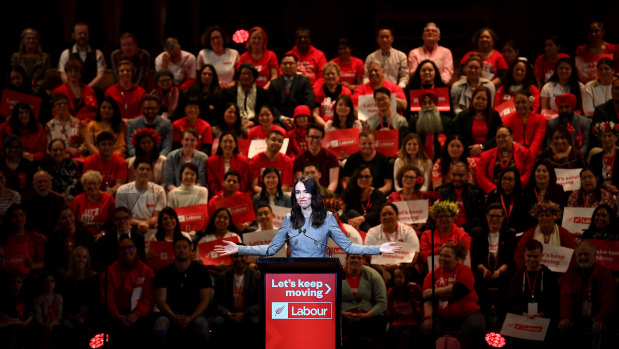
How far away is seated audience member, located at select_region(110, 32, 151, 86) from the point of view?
38.4 feet

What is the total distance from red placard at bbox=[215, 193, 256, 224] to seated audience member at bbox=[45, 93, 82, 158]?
7.93ft

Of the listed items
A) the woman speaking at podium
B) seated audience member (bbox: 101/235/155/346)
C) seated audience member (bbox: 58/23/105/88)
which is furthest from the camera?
seated audience member (bbox: 58/23/105/88)

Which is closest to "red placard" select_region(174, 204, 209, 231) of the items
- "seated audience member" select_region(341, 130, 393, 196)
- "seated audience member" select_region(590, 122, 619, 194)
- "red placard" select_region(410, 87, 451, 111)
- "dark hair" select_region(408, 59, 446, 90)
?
"seated audience member" select_region(341, 130, 393, 196)

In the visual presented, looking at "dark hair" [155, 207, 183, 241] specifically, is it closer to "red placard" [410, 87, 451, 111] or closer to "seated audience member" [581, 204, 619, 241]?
"red placard" [410, 87, 451, 111]

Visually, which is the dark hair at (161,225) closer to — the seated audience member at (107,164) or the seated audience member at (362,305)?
the seated audience member at (107,164)

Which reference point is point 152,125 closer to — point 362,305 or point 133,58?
point 133,58

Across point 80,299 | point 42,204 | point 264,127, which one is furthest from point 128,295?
point 264,127

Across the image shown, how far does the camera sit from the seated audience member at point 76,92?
36.3 feet

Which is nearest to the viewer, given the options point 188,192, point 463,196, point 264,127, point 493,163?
point 463,196

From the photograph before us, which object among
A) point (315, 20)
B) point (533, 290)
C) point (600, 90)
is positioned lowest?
point (533, 290)

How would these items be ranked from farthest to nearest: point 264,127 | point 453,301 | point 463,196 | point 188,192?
point 264,127 → point 188,192 → point 463,196 → point 453,301

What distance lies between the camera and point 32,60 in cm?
1153

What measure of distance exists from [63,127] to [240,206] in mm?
2851

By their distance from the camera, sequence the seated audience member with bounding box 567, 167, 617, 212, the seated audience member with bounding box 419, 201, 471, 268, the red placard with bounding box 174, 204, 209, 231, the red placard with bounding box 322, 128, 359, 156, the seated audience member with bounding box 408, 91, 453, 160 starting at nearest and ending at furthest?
the seated audience member with bounding box 419, 201, 471, 268 < the seated audience member with bounding box 567, 167, 617, 212 < the red placard with bounding box 174, 204, 209, 231 < the seated audience member with bounding box 408, 91, 453, 160 < the red placard with bounding box 322, 128, 359, 156
